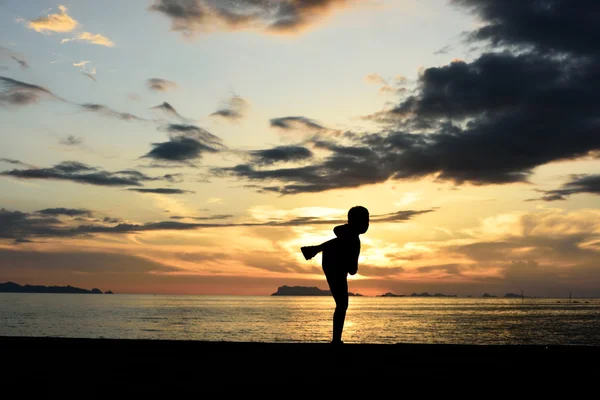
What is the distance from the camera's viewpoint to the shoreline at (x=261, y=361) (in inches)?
215

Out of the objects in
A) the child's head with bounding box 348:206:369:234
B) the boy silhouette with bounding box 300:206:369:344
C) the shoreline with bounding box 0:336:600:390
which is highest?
the child's head with bounding box 348:206:369:234

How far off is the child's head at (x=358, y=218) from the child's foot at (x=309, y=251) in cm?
64

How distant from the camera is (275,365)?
6.05m

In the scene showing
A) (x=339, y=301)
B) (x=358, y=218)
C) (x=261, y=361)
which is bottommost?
(x=261, y=361)

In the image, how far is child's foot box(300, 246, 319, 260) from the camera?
25.7 ft

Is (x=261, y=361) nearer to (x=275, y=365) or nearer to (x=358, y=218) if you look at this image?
(x=275, y=365)

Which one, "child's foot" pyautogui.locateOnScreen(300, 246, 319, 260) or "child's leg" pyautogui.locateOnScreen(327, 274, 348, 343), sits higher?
"child's foot" pyautogui.locateOnScreen(300, 246, 319, 260)

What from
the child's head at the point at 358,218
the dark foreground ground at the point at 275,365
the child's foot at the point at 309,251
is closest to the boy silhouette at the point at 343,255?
the child's head at the point at 358,218

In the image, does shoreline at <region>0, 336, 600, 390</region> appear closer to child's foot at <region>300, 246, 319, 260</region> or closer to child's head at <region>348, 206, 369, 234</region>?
child's foot at <region>300, 246, 319, 260</region>

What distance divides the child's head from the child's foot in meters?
0.64

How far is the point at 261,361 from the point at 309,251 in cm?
196

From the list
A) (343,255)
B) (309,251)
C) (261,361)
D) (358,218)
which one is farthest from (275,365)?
(358,218)

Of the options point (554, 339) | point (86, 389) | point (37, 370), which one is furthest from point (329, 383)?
point (554, 339)

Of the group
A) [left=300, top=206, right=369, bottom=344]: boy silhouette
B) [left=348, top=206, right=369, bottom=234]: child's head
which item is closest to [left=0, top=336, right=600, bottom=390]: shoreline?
[left=300, top=206, right=369, bottom=344]: boy silhouette
